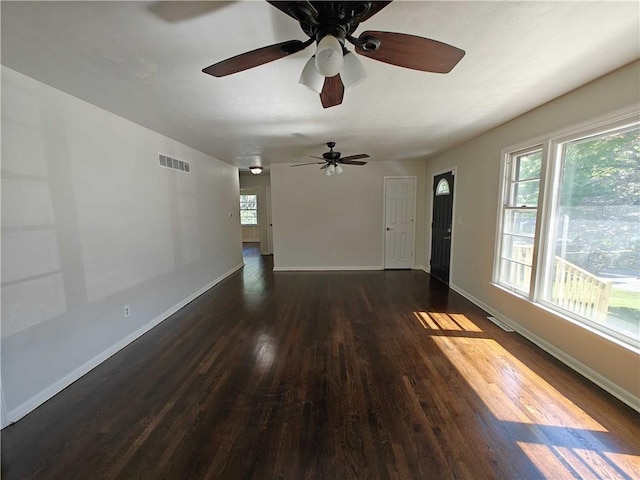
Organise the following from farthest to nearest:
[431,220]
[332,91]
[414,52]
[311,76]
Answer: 1. [431,220]
2. [332,91]
3. [311,76]
4. [414,52]

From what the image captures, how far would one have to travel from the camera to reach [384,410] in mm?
1852

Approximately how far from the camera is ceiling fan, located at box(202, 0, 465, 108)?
1.12 meters

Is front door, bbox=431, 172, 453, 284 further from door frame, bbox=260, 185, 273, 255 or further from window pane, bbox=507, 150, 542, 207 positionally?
door frame, bbox=260, 185, 273, 255

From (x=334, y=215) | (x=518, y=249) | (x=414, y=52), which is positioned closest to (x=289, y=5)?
(x=414, y=52)

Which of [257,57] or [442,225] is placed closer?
[257,57]

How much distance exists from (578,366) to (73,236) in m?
4.38

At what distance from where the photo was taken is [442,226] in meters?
5.00

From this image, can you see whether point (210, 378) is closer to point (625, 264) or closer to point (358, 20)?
point (358, 20)

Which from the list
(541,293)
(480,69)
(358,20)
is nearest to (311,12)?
(358,20)

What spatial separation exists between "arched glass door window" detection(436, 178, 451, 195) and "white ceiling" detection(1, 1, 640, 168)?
1738 mm

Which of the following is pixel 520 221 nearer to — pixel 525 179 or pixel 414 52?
pixel 525 179

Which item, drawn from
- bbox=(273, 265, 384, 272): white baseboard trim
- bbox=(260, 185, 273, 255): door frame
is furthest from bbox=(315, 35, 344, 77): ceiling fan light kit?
bbox=(260, 185, 273, 255): door frame

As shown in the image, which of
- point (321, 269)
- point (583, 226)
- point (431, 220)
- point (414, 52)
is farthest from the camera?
point (321, 269)

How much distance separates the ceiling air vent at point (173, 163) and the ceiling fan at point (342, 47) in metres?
2.42
